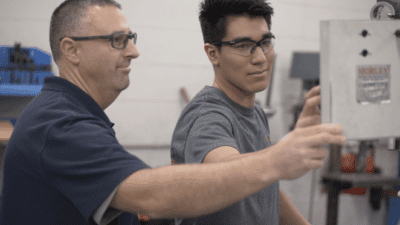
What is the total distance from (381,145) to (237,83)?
3.57 meters

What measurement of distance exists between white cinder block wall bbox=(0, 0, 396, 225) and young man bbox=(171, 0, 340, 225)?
2113mm

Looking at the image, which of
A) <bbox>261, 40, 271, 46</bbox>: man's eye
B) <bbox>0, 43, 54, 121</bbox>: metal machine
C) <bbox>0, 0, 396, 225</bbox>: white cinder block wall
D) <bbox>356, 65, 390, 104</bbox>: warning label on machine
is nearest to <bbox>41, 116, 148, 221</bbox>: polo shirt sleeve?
<bbox>356, 65, 390, 104</bbox>: warning label on machine

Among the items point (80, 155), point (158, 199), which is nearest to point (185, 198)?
point (158, 199)

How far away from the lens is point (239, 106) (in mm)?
1004

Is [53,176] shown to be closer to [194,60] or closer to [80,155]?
[80,155]

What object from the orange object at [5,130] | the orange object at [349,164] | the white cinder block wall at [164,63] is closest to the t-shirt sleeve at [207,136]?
the orange object at [5,130]

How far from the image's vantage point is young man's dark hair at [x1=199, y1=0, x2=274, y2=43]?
1.00 m

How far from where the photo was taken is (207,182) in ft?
2.05

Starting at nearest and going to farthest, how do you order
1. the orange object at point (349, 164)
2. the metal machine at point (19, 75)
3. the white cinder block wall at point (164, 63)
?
the metal machine at point (19, 75) < the white cinder block wall at point (164, 63) < the orange object at point (349, 164)

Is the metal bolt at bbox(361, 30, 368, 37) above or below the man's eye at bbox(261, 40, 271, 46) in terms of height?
below

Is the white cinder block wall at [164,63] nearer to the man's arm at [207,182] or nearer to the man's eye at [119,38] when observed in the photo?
the man's eye at [119,38]

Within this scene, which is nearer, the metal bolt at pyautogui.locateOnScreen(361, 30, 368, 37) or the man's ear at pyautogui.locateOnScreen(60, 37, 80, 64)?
the metal bolt at pyautogui.locateOnScreen(361, 30, 368, 37)

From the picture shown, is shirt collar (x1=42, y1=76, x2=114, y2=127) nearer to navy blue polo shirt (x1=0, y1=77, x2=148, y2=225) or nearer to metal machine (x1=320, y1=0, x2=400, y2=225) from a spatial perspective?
navy blue polo shirt (x1=0, y1=77, x2=148, y2=225)

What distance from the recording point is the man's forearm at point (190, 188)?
0.61m
